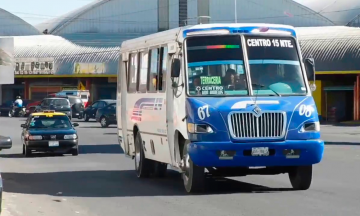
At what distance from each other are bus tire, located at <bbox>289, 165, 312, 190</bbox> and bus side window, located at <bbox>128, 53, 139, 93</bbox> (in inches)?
191

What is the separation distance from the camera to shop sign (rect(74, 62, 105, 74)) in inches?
2857

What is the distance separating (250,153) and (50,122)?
15.8 metres

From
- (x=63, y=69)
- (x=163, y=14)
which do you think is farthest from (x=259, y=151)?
(x=63, y=69)

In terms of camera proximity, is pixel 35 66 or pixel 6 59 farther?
pixel 35 66

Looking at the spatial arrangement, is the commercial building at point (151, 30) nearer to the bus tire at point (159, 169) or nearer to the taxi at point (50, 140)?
the taxi at point (50, 140)

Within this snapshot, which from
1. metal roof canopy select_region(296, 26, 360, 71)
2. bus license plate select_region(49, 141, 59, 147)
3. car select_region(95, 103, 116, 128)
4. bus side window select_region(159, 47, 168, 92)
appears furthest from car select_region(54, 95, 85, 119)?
bus side window select_region(159, 47, 168, 92)

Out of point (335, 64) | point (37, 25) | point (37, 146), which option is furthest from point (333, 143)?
point (37, 25)

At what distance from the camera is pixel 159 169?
18.6m

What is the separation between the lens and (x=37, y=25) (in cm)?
10225

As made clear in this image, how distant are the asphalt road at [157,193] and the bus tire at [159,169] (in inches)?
8.7

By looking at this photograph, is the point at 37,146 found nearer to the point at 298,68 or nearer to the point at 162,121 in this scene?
the point at 162,121

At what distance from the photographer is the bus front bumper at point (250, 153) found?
46.0 ft

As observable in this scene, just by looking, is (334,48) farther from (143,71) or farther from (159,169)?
(143,71)

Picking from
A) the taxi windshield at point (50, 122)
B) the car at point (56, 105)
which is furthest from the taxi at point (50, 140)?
the car at point (56, 105)
